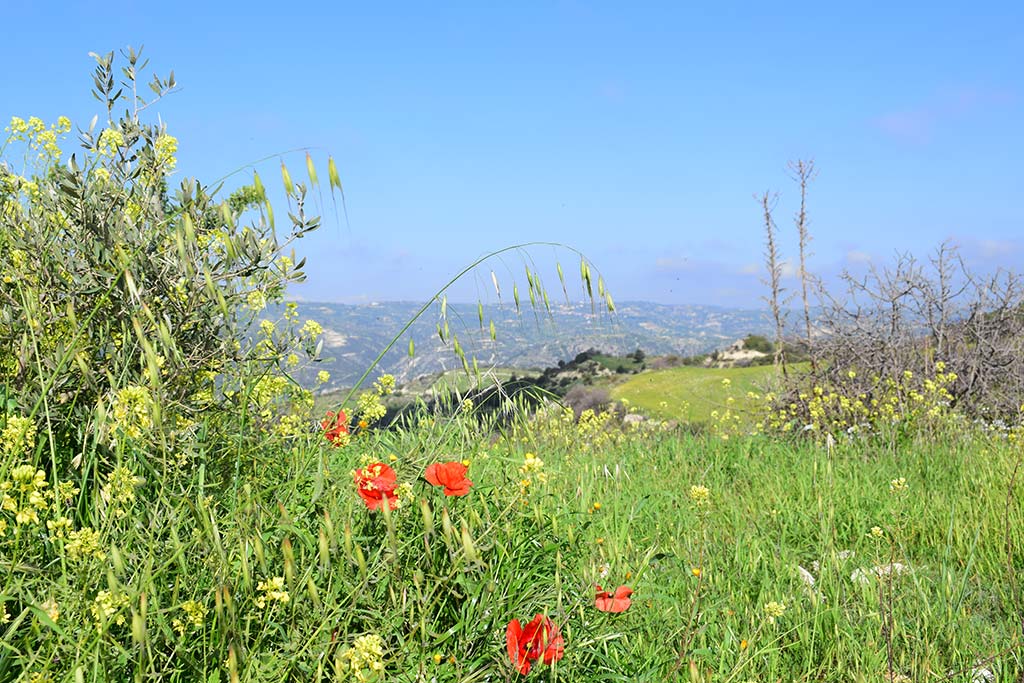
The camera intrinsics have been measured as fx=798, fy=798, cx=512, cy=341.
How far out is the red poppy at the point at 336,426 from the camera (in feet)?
9.26

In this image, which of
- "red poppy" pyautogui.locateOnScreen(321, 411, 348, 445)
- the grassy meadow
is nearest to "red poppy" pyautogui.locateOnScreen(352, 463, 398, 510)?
the grassy meadow

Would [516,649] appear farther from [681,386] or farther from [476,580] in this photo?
[681,386]

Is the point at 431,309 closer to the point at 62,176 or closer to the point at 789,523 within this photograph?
the point at 62,176

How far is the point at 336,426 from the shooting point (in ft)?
9.76

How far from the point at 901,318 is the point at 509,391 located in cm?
638

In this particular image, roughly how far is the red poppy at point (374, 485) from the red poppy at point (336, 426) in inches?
17.7

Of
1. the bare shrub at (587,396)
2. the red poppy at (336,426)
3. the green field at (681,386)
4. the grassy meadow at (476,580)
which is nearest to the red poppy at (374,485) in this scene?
the grassy meadow at (476,580)

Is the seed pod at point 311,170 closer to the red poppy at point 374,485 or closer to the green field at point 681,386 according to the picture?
the red poppy at point 374,485

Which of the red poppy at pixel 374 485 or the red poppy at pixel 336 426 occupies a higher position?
the red poppy at pixel 336 426

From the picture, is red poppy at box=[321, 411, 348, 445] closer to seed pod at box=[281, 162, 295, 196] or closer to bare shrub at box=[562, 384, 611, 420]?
seed pod at box=[281, 162, 295, 196]

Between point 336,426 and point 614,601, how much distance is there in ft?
3.95

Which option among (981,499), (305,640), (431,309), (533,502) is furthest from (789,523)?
(305,640)

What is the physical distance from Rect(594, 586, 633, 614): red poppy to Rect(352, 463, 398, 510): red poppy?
0.71 meters

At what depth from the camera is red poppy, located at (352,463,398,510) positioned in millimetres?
2240
